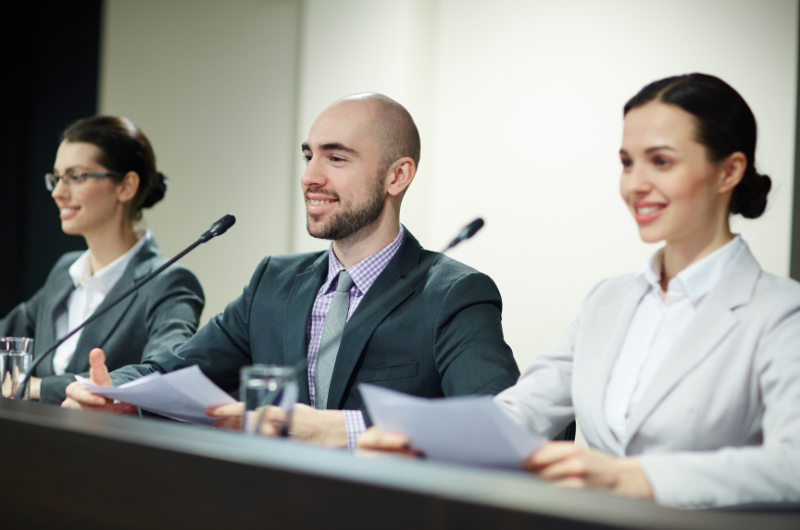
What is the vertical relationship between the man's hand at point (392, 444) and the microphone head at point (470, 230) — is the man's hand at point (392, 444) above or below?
below

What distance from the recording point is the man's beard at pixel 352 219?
1.78m

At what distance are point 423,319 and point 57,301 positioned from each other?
1.46 m

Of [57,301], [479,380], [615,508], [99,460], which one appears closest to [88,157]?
[57,301]

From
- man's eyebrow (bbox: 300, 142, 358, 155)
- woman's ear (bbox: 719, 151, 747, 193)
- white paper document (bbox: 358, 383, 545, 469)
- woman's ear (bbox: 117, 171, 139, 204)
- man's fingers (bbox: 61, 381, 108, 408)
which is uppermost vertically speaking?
man's eyebrow (bbox: 300, 142, 358, 155)

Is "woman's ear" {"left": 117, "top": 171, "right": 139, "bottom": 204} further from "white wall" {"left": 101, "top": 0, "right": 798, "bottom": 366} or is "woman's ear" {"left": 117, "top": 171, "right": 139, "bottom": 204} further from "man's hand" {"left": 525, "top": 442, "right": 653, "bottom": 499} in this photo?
"man's hand" {"left": 525, "top": 442, "right": 653, "bottom": 499}

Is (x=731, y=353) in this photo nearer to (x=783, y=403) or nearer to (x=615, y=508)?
(x=783, y=403)

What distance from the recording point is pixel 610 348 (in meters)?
1.30

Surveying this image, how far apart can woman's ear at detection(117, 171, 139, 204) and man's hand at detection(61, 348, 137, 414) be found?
3.65ft

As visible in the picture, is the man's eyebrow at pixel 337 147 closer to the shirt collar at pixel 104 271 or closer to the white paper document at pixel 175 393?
the white paper document at pixel 175 393

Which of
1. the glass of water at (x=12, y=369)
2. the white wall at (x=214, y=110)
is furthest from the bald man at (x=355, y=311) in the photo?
the white wall at (x=214, y=110)

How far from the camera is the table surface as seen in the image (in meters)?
0.58

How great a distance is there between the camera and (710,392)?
114 centimetres

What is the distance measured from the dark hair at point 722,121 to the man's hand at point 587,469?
0.57m

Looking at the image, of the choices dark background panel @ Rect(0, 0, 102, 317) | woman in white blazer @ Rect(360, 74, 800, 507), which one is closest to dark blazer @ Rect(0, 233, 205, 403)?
woman in white blazer @ Rect(360, 74, 800, 507)
